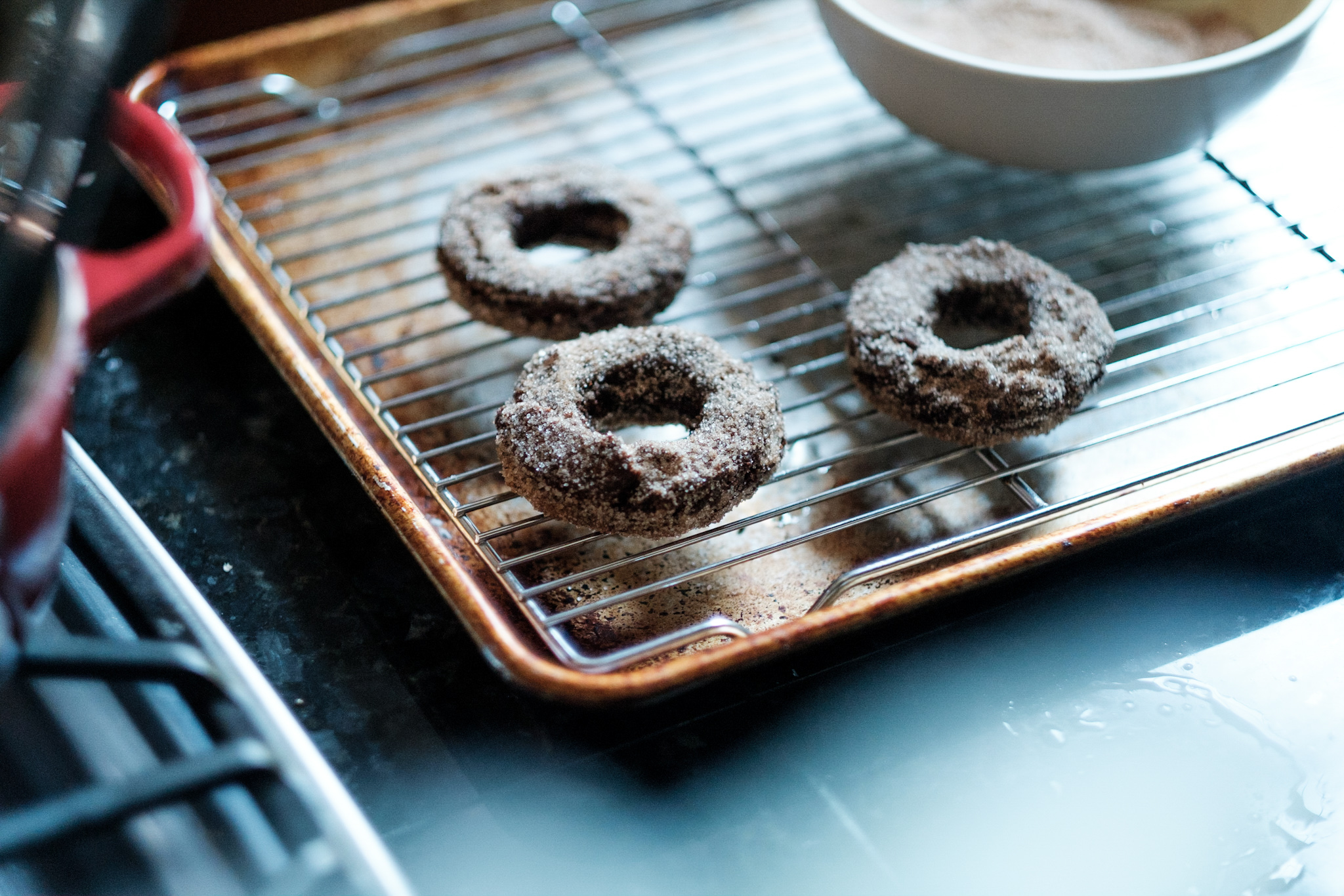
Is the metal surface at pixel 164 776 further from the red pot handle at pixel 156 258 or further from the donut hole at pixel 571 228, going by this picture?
the donut hole at pixel 571 228

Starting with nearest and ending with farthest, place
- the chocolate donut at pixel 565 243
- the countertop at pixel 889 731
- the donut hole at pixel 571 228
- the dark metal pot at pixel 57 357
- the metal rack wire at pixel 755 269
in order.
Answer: the dark metal pot at pixel 57 357
the countertop at pixel 889 731
the metal rack wire at pixel 755 269
the chocolate donut at pixel 565 243
the donut hole at pixel 571 228

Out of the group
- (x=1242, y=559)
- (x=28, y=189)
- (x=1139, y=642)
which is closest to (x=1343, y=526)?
(x=1242, y=559)

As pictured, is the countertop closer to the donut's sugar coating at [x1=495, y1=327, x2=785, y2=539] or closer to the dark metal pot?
the donut's sugar coating at [x1=495, y1=327, x2=785, y2=539]

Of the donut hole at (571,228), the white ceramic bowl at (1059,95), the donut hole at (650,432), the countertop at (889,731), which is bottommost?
the countertop at (889,731)

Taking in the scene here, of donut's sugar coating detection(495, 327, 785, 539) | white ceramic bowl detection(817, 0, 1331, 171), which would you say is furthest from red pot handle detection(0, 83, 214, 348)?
white ceramic bowl detection(817, 0, 1331, 171)

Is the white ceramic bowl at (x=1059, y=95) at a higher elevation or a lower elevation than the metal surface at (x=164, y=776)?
higher

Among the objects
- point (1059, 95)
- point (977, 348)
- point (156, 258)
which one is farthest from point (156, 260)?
point (1059, 95)

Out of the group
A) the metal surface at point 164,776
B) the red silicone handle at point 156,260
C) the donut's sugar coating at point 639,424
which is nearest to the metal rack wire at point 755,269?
the donut's sugar coating at point 639,424

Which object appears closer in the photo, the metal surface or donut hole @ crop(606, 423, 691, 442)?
the metal surface
